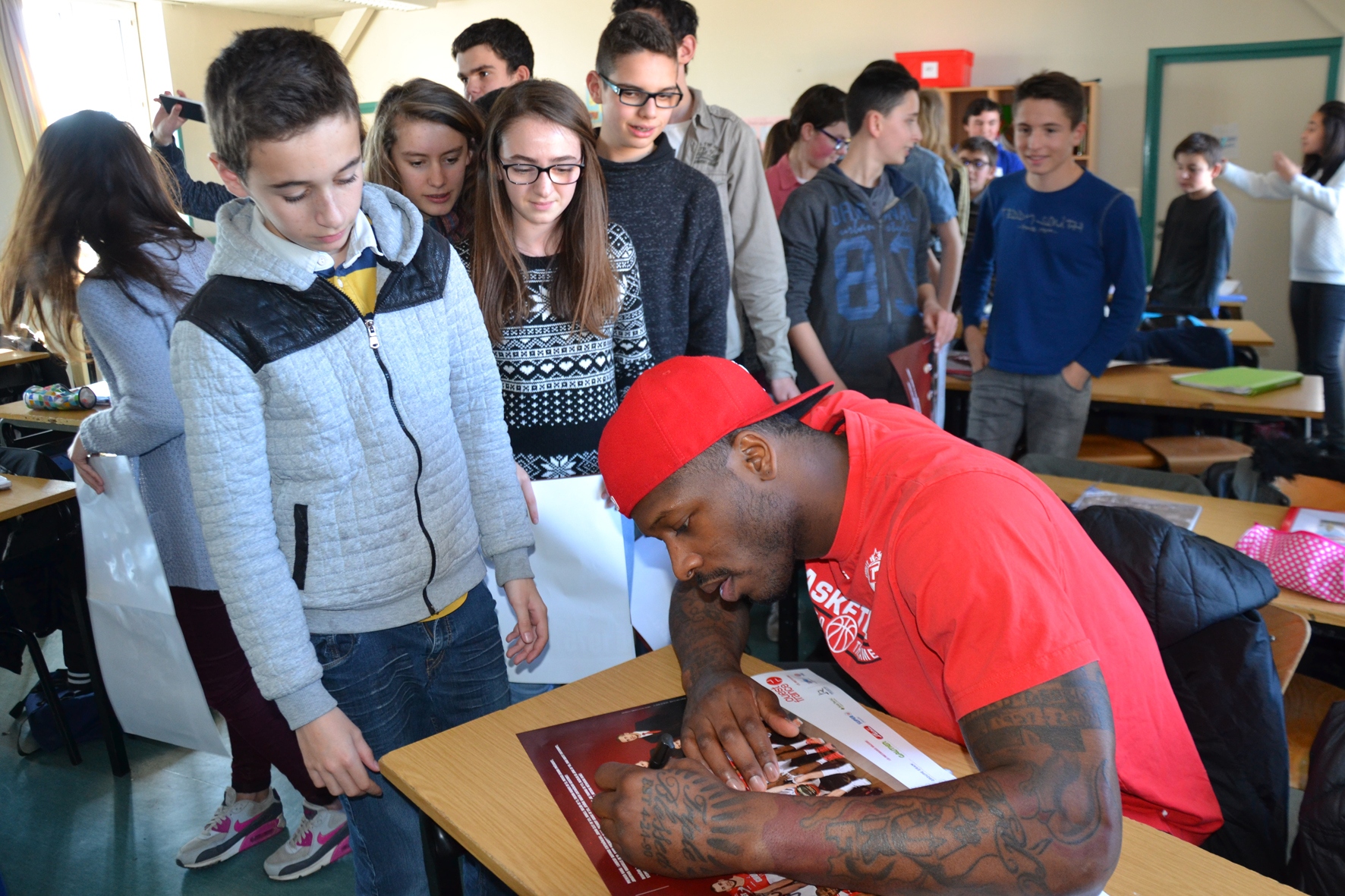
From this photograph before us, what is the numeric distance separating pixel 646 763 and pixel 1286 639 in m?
1.04

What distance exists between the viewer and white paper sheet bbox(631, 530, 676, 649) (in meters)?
1.91

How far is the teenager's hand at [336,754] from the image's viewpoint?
49.4 inches

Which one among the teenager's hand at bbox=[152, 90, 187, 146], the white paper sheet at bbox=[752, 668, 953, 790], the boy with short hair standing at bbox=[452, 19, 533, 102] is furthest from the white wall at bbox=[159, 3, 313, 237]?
the white paper sheet at bbox=[752, 668, 953, 790]

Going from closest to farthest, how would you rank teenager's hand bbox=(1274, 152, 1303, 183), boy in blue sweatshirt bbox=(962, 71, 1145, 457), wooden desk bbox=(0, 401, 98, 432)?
boy in blue sweatshirt bbox=(962, 71, 1145, 457)
wooden desk bbox=(0, 401, 98, 432)
teenager's hand bbox=(1274, 152, 1303, 183)

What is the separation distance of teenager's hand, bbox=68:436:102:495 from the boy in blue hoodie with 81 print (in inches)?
71.9

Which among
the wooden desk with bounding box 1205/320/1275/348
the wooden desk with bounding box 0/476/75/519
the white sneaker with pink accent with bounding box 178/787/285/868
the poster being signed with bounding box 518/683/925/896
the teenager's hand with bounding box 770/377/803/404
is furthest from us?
the wooden desk with bounding box 1205/320/1275/348

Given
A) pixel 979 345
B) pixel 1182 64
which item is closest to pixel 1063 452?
pixel 979 345

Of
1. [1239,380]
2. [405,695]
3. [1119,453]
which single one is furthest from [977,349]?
[405,695]

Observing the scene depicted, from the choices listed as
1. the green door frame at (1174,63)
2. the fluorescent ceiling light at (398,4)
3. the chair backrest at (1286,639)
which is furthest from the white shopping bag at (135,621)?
the fluorescent ceiling light at (398,4)

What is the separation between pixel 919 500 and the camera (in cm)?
98

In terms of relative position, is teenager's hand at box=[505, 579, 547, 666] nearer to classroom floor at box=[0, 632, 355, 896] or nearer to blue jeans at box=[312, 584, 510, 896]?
blue jeans at box=[312, 584, 510, 896]

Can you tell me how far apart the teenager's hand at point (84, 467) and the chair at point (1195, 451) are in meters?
3.15

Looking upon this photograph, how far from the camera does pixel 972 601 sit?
0.89 metres

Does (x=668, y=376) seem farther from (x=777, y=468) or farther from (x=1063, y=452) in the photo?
(x=1063, y=452)
